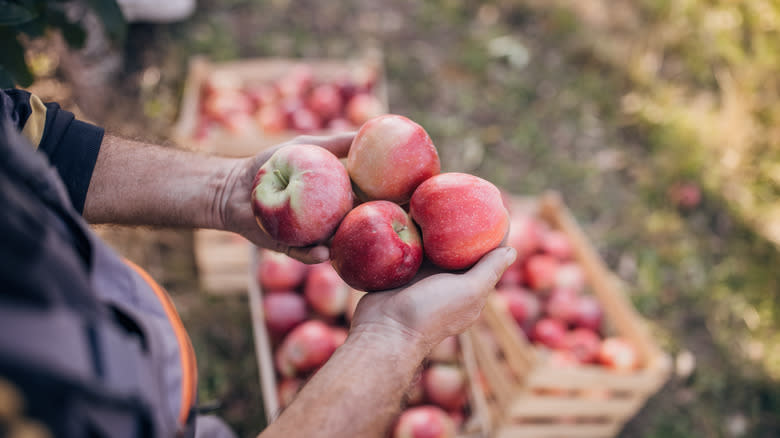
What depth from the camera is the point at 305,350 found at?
1.93 meters

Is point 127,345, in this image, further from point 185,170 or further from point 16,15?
point 16,15

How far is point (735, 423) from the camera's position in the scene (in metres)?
2.62

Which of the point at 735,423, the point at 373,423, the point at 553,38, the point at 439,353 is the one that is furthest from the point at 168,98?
the point at 735,423

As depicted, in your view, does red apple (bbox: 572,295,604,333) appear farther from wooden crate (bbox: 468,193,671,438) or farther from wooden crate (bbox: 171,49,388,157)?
wooden crate (bbox: 171,49,388,157)

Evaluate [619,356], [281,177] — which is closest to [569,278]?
[619,356]

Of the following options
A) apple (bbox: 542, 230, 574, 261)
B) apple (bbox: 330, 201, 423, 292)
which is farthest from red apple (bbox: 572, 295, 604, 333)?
apple (bbox: 330, 201, 423, 292)

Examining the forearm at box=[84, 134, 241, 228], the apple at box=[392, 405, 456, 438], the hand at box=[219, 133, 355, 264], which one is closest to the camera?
the forearm at box=[84, 134, 241, 228]

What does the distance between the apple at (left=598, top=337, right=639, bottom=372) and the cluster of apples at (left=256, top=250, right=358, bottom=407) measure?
1229mm

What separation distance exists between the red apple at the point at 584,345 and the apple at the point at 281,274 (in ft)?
4.51

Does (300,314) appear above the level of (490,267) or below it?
below

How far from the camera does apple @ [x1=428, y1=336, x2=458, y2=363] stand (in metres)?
2.11

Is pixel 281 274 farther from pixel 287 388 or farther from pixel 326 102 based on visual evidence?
pixel 326 102

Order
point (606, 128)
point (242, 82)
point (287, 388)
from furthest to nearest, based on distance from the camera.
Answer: point (606, 128), point (242, 82), point (287, 388)

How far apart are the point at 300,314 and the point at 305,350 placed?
24 centimetres
